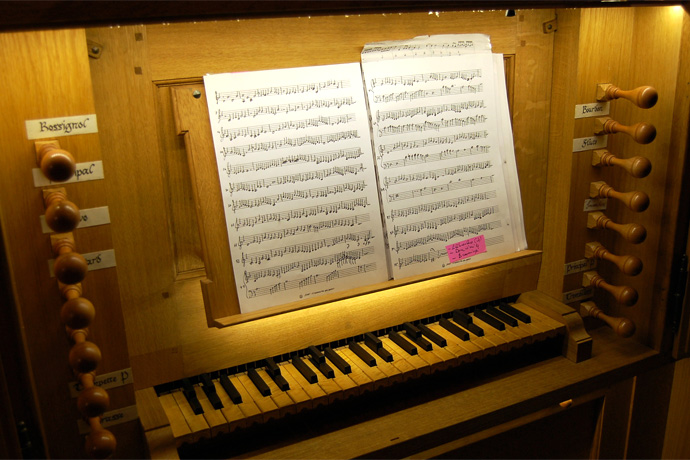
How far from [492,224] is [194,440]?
1.11 metres

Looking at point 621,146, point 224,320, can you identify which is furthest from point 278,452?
point 621,146

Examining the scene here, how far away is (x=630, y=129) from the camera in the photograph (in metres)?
1.92

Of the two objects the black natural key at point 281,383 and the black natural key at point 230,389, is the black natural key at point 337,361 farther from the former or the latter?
the black natural key at point 230,389

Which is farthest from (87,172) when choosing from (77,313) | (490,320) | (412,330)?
(490,320)

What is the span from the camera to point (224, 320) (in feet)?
5.30

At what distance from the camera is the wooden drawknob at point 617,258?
1.98 m

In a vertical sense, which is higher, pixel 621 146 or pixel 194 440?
pixel 621 146

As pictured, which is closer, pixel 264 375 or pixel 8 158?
pixel 8 158

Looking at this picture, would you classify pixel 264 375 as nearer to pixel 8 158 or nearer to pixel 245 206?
pixel 245 206

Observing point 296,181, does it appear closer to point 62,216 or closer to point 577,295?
point 62,216

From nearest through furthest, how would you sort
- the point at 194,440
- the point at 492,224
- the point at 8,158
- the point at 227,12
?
the point at 227,12, the point at 8,158, the point at 194,440, the point at 492,224

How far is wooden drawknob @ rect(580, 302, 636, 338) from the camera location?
80.2 inches

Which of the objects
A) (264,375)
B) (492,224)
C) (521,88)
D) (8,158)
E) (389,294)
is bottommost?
(264,375)

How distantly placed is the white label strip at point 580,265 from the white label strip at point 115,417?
151 cm
